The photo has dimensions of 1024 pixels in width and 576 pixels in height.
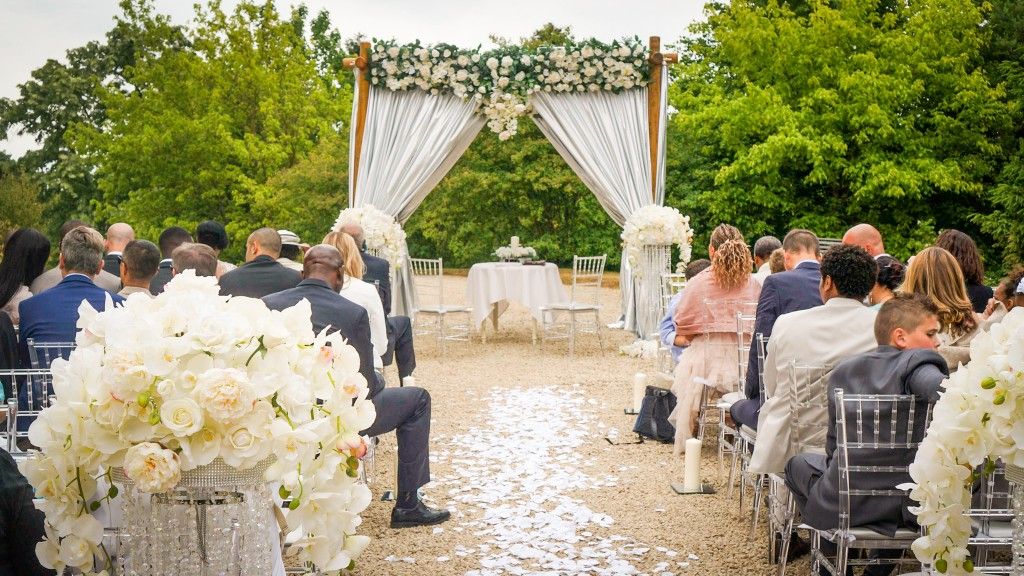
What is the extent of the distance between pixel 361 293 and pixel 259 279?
64 cm

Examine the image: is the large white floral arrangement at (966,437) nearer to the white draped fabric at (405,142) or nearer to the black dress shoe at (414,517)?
the black dress shoe at (414,517)

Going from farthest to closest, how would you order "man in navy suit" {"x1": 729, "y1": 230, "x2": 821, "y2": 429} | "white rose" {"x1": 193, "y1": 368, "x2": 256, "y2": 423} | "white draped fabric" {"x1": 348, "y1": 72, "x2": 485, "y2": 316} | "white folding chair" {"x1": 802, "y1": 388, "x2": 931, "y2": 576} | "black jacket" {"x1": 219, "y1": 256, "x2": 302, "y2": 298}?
"white draped fabric" {"x1": 348, "y1": 72, "x2": 485, "y2": 316} → "black jacket" {"x1": 219, "y1": 256, "x2": 302, "y2": 298} → "man in navy suit" {"x1": 729, "y1": 230, "x2": 821, "y2": 429} → "white folding chair" {"x1": 802, "y1": 388, "x2": 931, "y2": 576} → "white rose" {"x1": 193, "y1": 368, "x2": 256, "y2": 423}

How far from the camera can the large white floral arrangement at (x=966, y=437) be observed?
211 centimetres

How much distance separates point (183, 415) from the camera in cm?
169

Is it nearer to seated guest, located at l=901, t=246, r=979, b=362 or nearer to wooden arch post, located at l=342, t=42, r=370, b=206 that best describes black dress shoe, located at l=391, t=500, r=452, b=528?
seated guest, located at l=901, t=246, r=979, b=362

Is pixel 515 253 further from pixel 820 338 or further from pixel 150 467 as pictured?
pixel 150 467

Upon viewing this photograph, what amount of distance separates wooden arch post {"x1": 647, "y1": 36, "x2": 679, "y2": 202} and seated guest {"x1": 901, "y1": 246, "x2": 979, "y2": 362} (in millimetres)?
6661

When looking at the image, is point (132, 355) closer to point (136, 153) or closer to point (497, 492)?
point (497, 492)

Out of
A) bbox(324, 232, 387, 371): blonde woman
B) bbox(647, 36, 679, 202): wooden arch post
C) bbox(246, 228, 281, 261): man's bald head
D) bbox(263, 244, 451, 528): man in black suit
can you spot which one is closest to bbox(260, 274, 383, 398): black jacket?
bbox(263, 244, 451, 528): man in black suit

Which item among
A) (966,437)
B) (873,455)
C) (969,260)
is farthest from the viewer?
(969,260)

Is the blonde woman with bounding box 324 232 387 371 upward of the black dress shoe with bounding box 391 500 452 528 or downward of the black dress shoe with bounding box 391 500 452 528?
upward

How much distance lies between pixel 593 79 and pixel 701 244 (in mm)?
10172

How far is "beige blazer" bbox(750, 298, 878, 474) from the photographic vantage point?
3.79 meters

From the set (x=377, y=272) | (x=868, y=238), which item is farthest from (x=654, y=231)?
(x=868, y=238)
